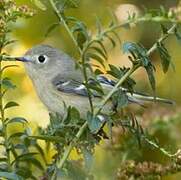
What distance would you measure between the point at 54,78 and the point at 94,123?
1752 mm

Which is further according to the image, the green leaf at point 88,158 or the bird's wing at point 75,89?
the bird's wing at point 75,89

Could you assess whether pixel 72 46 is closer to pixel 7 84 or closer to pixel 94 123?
pixel 7 84

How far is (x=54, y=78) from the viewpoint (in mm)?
3139

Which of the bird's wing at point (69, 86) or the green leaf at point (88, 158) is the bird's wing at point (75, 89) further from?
the green leaf at point (88, 158)

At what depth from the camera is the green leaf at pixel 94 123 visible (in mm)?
1384

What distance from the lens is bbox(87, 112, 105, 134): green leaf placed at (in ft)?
4.54

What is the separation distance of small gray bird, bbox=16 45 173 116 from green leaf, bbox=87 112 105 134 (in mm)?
1144

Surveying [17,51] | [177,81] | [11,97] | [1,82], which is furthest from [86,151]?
[177,81]

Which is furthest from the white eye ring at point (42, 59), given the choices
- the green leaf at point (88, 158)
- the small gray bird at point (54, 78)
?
the green leaf at point (88, 158)

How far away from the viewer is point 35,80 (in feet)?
10.4

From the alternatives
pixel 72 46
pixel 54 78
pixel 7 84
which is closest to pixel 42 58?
pixel 54 78

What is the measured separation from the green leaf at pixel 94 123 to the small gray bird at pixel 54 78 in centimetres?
114

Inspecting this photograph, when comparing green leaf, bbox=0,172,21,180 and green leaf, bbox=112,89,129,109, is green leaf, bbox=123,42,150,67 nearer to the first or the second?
green leaf, bbox=112,89,129,109

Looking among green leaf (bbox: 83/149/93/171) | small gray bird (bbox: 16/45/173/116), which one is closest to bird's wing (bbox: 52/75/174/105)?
small gray bird (bbox: 16/45/173/116)
